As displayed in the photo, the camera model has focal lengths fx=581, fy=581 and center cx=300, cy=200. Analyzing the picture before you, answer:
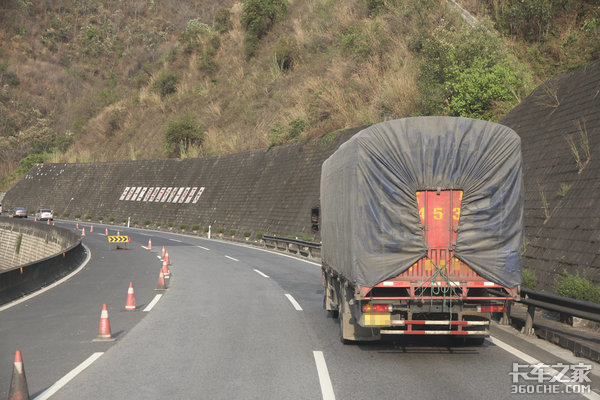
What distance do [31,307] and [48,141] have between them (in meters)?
100

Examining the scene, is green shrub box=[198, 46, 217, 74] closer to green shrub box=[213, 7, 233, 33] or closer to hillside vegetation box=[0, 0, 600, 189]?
hillside vegetation box=[0, 0, 600, 189]

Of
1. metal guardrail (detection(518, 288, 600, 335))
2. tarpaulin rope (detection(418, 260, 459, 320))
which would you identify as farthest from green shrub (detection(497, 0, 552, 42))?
tarpaulin rope (detection(418, 260, 459, 320))

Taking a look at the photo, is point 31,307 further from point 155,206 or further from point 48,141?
point 48,141

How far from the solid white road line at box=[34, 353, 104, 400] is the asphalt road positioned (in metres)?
0.03

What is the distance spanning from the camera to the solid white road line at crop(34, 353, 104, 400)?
6.78m

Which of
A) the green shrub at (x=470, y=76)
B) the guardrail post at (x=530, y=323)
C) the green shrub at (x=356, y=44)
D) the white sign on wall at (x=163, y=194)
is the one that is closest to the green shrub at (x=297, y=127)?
the green shrub at (x=356, y=44)

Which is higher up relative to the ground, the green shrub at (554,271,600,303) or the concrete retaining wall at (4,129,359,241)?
the concrete retaining wall at (4,129,359,241)

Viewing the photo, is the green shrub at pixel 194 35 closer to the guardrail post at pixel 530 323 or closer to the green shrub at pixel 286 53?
the green shrub at pixel 286 53

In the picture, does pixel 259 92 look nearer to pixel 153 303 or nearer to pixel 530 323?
pixel 153 303

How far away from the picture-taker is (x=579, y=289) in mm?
10453

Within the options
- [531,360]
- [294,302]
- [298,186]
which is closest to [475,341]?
[531,360]

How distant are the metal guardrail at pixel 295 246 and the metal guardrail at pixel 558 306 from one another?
1685 cm

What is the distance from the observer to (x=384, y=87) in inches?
1479

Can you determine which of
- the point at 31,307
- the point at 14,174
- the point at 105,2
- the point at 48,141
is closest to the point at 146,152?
the point at 14,174
